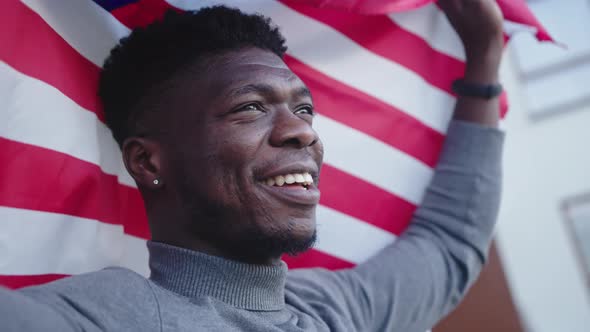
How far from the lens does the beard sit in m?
0.90

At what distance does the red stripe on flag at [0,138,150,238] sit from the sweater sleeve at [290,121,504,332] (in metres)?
0.34

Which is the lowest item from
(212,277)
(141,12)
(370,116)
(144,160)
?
(212,277)

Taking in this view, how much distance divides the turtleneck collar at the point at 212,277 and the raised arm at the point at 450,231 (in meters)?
0.21

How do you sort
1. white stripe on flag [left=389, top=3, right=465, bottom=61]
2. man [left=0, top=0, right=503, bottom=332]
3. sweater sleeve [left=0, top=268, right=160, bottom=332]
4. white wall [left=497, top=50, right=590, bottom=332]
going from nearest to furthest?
sweater sleeve [left=0, top=268, right=160, bottom=332], man [left=0, top=0, right=503, bottom=332], white stripe on flag [left=389, top=3, right=465, bottom=61], white wall [left=497, top=50, right=590, bottom=332]

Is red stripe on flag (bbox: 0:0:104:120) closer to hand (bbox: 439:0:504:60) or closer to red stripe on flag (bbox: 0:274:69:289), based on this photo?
red stripe on flag (bbox: 0:274:69:289)

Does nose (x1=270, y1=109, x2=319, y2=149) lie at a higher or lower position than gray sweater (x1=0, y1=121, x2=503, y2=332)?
higher

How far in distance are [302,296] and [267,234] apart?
0.27 metres

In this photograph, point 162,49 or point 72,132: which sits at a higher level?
point 162,49

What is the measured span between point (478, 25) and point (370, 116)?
323mm

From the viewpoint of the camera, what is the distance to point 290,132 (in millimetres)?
941

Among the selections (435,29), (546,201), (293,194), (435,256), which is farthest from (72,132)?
(546,201)

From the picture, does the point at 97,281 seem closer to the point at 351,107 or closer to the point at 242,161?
the point at 242,161

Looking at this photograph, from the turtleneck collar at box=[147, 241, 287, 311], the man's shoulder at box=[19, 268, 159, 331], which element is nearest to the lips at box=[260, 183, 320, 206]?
the turtleneck collar at box=[147, 241, 287, 311]

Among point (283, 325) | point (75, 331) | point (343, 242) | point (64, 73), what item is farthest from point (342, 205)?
point (75, 331)
